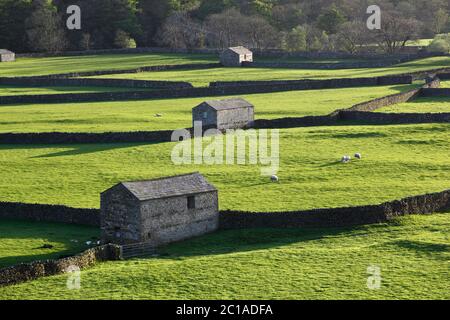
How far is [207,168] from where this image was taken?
62.8 m

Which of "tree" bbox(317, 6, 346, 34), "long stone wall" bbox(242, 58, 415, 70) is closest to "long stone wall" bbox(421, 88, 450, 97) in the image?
"long stone wall" bbox(242, 58, 415, 70)

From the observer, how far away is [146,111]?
87.3m

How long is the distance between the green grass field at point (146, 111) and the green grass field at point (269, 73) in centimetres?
1265

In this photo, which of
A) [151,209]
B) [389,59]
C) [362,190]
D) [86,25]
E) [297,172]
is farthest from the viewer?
[86,25]

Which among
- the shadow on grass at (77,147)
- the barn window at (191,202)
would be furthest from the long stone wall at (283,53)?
the barn window at (191,202)

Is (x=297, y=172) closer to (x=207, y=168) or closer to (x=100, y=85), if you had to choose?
(x=207, y=168)

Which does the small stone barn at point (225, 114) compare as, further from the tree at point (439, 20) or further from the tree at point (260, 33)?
the tree at point (439, 20)

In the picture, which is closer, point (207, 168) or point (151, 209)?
point (151, 209)


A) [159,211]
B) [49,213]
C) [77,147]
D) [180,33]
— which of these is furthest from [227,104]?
[180,33]

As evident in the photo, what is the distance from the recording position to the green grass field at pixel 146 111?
7925 centimetres

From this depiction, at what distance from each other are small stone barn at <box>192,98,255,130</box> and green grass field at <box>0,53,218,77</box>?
51.6m

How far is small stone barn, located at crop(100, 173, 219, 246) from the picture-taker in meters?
47.7

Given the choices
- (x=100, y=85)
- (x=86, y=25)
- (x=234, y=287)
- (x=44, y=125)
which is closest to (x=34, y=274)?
(x=234, y=287)
